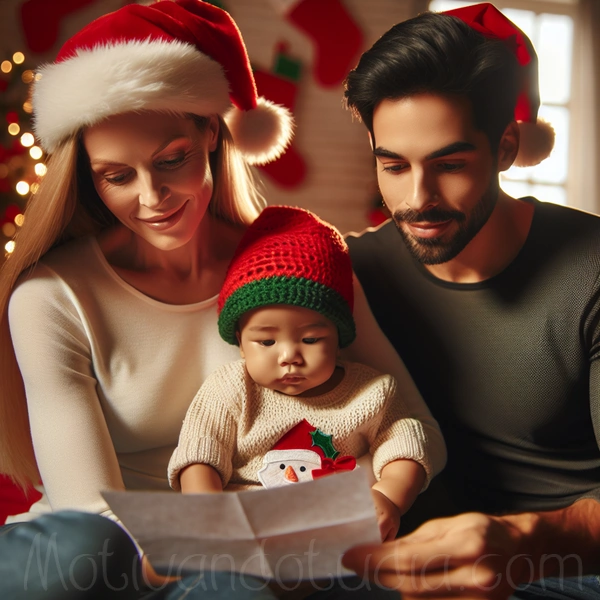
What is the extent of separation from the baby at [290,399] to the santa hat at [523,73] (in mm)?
579

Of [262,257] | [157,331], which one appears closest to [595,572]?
[262,257]

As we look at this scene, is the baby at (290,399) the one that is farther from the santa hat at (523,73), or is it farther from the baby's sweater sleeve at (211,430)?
the santa hat at (523,73)

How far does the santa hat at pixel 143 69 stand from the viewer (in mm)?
1323

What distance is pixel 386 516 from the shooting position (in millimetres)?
1180

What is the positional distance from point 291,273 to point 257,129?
0.47 m

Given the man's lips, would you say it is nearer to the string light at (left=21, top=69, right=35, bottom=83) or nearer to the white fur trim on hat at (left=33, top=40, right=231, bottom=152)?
the white fur trim on hat at (left=33, top=40, right=231, bottom=152)

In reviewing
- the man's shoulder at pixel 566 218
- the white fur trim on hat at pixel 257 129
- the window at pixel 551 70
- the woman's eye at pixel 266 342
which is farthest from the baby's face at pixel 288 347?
the window at pixel 551 70

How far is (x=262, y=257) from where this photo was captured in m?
1.32

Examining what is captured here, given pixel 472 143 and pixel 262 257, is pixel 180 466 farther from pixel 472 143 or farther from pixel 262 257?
pixel 472 143

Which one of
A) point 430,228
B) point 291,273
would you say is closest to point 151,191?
point 291,273

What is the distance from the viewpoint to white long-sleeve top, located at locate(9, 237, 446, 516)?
4.24 ft

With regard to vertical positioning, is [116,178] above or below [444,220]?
above

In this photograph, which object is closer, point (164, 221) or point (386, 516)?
point (386, 516)

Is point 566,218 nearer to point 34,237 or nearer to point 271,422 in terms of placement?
point 271,422
